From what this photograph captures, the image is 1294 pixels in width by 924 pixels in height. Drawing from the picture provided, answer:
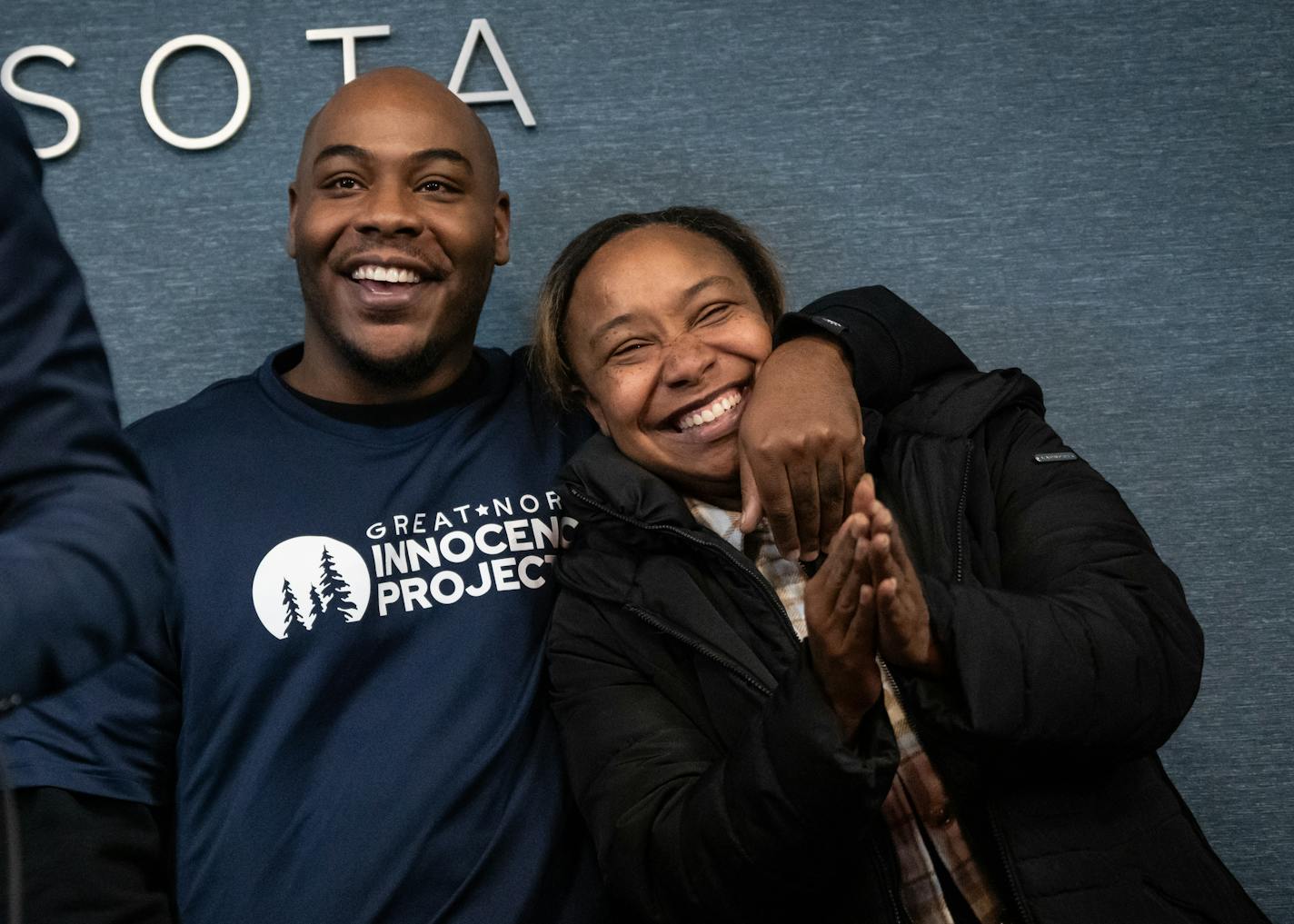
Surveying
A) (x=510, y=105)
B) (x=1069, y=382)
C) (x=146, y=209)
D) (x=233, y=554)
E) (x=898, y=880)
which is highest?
(x=510, y=105)

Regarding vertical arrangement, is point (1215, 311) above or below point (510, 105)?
below

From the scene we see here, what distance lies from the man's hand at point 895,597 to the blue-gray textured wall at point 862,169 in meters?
0.80

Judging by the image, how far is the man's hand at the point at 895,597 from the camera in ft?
3.10

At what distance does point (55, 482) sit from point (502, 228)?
1057 mm

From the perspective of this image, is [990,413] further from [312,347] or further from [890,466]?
[312,347]

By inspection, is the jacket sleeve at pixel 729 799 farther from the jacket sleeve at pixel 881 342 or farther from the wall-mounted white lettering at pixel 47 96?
the wall-mounted white lettering at pixel 47 96

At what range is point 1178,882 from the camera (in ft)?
3.55

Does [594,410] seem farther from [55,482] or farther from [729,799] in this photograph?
[55,482]

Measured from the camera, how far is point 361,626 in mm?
1315

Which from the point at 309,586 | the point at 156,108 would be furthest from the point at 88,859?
the point at 156,108

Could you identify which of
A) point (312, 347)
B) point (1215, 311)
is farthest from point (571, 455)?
point (1215, 311)

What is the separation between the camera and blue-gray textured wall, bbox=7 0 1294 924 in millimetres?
1730

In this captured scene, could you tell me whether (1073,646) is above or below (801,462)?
below

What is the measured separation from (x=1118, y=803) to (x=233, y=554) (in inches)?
35.3
